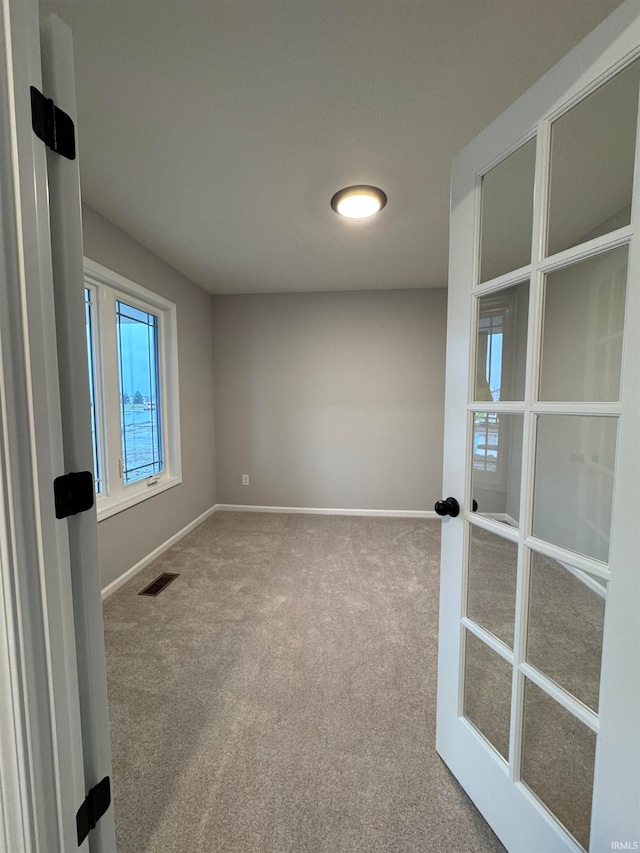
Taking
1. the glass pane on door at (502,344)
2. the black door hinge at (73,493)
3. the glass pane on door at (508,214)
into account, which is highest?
the glass pane on door at (508,214)

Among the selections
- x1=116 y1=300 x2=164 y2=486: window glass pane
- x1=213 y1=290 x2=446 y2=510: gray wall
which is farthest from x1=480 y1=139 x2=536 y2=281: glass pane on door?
x1=213 y1=290 x2=446 y2=510: gray wall

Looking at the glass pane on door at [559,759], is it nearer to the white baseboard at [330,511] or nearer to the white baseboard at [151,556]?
the white baseboard at [151,556]

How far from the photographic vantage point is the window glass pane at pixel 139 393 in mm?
2691

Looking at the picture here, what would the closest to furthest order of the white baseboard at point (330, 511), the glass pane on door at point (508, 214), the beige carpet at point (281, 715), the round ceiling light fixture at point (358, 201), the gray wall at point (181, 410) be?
the glass pane on door at point (508, 214) < the beige carpet at point (281, 715) < the round ceiling light fixture at point (358, 201) < the gray wall at point (181, 410) < the white baseboard at point (330, 511)

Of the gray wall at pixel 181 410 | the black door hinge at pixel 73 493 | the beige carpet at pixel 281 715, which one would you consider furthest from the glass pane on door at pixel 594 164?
the gray wall at pixel 181 410

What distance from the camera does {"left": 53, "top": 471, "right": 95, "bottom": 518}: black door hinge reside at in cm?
74

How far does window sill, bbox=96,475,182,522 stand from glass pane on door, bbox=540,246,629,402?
2603mm

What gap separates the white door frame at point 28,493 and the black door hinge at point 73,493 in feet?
0.07

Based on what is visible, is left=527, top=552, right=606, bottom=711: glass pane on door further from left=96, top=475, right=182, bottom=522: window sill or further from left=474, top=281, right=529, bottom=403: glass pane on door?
left=96, top=475, right=182, bottom=522: window sill

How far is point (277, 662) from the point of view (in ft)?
5.79

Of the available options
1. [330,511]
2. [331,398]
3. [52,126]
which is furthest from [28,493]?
[330,511]

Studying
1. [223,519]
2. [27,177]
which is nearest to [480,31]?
[27,177]

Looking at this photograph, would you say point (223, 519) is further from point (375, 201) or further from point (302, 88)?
point (302, 88)

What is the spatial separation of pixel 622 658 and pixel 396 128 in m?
2.01
